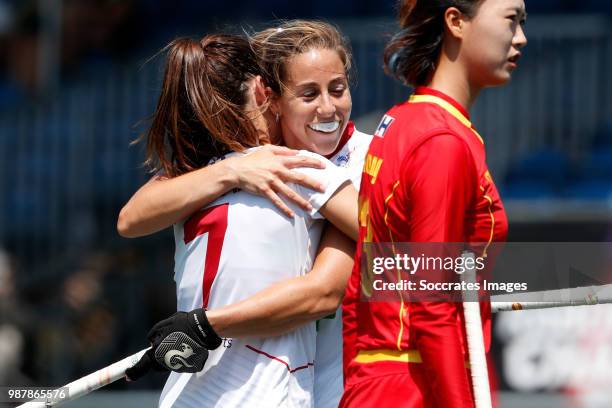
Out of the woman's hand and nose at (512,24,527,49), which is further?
the woman's hand

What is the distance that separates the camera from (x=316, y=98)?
3303 millimetres

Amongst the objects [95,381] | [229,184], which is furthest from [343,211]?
[95,381]

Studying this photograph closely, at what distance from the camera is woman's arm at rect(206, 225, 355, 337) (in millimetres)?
3158

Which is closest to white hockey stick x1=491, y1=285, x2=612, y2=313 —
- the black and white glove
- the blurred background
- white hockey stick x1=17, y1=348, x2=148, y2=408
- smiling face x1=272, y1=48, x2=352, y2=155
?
smiling face x1=272, y1=48, x2=352, y2=155

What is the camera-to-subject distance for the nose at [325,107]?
3.29 metres

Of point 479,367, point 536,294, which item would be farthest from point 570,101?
point 479,367

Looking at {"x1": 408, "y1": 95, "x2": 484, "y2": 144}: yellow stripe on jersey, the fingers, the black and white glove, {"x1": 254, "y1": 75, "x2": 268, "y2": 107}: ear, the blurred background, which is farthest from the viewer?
the blurred background

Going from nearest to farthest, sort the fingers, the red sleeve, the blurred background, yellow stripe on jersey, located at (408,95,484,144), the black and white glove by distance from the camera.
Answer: the red sleeve
yellow stripe on jersey, located at (408,95,484,144)
the black and white glove
the fingers
the blurred background

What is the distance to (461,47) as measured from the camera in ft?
10.2

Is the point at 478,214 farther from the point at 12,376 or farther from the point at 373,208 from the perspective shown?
the point at 12,376

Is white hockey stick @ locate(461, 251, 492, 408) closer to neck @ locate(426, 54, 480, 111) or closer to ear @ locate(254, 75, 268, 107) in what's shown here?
neck @ locate(426, 54, 480, 111)

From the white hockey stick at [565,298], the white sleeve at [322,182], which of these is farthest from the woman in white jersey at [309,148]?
the white hockey stick at [565,298]

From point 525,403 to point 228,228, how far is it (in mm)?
4219

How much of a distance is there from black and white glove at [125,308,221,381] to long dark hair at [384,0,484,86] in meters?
0.82
